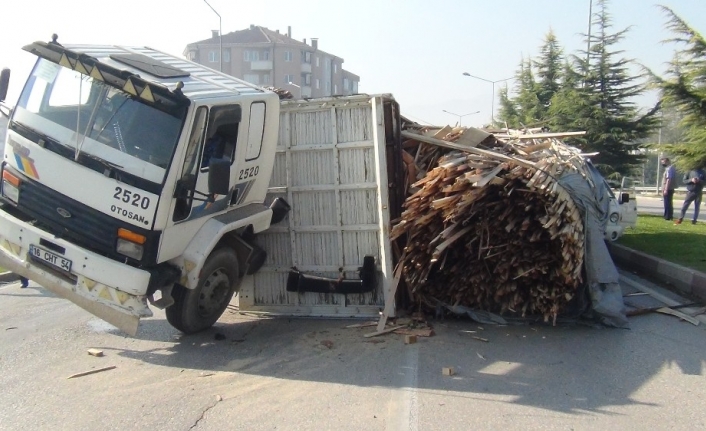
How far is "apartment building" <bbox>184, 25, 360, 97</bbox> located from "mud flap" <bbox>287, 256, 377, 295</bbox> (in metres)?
73.0

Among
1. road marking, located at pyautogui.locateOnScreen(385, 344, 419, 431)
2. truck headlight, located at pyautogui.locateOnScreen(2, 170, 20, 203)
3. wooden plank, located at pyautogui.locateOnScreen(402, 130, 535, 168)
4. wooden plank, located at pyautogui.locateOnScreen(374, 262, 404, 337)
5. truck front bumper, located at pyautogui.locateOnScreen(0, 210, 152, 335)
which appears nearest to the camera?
road marking, located at pyautogui.locateOnScreen(385, 344, 419, 431)

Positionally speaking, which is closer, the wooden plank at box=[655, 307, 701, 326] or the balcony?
the wooden plank at box=[655, 307, 701, 326]

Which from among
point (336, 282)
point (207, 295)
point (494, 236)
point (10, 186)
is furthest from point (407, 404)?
point (10, 186)

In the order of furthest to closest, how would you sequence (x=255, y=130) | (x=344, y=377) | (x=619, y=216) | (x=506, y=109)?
(x=506, y=109), (x=619, y=216), (x=255, y=130), (x=344, y=377)

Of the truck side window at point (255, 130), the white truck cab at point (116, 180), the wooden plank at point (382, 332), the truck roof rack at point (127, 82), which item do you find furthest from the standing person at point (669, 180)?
the truck roof rack at point (127, 82)

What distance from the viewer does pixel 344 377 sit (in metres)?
5.96

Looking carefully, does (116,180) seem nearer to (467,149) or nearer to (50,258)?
(50,258)

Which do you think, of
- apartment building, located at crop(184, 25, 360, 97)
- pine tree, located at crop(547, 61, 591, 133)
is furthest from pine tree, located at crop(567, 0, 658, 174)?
apartment building, located at crop(184, 25, 360, 97)

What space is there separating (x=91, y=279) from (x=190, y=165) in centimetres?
135

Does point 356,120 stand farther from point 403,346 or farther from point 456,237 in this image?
point 403,346

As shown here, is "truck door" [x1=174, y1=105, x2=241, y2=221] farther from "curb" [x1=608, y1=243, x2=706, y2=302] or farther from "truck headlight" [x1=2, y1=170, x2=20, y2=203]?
"curb" [x1=608, y1=243, x2=706, y2=302]

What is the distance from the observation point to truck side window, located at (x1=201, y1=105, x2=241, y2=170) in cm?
647

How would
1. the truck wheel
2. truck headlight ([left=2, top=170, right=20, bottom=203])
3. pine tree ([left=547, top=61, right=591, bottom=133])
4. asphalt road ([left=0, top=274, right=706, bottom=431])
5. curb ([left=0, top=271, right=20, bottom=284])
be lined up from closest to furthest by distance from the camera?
asphalt road ([left=0, top=274, right=706, bottom=431]) → truck headlight ([left=2, top=170, right=20, bottom=203]) → the truck wheel → curb ([left=0, top=271, right=20, bottom=284]) → pine tree ([left=547, top=61, right=591, bottom=133])

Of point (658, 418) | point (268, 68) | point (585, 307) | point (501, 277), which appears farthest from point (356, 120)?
point (268, 68)
